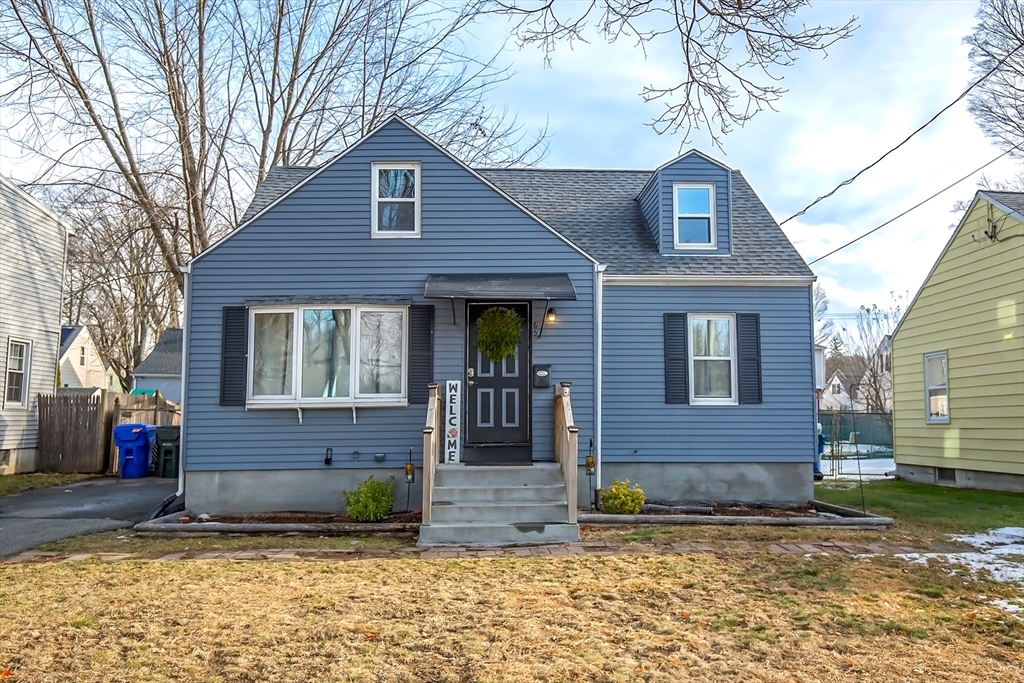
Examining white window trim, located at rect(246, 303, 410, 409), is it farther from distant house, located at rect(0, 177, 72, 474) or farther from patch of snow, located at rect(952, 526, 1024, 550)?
distant house, located at rect(0, 177, 72, 474)

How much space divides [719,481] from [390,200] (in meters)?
6.56

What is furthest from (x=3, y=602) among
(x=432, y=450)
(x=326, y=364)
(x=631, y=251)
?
(x=631, y=251)

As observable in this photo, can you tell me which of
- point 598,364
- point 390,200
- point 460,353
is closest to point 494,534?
point 460,353

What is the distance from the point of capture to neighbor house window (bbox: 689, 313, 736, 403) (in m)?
11.6

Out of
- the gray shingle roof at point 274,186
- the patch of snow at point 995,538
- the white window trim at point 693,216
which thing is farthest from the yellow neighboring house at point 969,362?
the gray shingle roof at point 274,186

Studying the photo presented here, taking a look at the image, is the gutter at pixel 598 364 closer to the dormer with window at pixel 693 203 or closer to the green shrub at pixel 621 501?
the green shrub at pixel 621 501

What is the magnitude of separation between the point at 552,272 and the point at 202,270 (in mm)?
5074

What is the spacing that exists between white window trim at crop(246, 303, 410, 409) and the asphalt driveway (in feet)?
7.89

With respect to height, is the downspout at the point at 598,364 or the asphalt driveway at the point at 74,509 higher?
the downspout at the point at 598,364

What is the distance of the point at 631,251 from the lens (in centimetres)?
1202

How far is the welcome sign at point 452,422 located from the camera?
1041 cm

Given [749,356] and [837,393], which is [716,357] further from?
[837,393]

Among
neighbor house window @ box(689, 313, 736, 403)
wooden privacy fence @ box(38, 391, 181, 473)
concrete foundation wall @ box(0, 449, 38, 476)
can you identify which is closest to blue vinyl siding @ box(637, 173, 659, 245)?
neighbor house window @ box(689, 313, 736, 403)

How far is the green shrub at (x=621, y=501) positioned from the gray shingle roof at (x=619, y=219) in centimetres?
342
